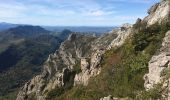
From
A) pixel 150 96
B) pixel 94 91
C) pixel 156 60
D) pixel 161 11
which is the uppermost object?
pixel 161 11

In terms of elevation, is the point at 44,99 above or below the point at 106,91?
below

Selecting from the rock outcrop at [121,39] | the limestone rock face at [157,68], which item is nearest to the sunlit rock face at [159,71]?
the limestone rock face at [157,68]

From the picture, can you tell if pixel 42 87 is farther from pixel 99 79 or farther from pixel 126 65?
pixel 126 65

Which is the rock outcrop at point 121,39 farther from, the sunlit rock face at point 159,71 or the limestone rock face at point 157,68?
the sunlit rock face at point 159,71

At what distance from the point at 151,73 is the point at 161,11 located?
116 feet

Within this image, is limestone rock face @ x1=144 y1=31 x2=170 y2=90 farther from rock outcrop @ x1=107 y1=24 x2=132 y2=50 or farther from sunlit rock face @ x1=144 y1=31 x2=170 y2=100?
rock outcrop @ x1=107 y1=24 x2=132 y2=50

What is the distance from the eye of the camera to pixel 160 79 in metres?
42.6

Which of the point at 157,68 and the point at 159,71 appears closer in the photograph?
the point at 159,71

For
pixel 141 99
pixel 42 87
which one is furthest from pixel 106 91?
pixel 42 87

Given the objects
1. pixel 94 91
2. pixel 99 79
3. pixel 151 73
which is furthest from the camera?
pixel 99 79

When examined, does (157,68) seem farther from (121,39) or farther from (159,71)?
(121,39)

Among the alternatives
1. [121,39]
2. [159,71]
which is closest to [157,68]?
[159,71]

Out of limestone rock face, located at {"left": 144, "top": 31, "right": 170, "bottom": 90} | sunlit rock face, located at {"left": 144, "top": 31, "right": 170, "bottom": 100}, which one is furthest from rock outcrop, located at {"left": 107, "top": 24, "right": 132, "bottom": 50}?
sunlit rock face, located at {"left": 144, "top": 31, "right": 170, "bottom": 100}

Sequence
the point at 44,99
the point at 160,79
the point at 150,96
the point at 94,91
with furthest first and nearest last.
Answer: the point at 44,99 → the point at 94,91 → the point at 160,79 → the point at 150,96
